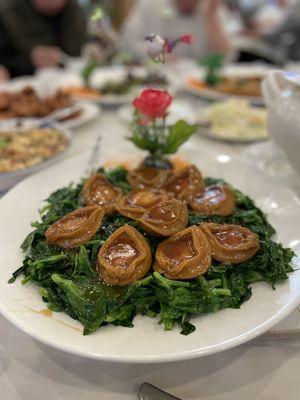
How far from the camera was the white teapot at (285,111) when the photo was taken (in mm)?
1395

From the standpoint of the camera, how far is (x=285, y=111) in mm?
1426

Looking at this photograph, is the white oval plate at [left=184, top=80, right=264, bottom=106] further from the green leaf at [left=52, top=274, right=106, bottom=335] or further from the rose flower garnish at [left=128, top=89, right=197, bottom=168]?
the green leaf at [left=52, top=274, right=106, bottom=335]

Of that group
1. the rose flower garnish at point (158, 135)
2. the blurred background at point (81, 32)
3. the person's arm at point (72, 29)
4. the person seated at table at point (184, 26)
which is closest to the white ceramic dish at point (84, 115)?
the rose flower garnish at point (158, 135)

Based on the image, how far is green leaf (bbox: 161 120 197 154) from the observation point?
1.65 m

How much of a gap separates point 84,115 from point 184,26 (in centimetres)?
297

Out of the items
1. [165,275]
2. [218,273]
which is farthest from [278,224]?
[165,275]

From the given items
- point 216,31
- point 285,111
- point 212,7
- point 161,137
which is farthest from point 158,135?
point 212,7

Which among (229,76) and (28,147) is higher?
(28,147)

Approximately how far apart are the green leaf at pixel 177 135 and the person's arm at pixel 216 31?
3.24m

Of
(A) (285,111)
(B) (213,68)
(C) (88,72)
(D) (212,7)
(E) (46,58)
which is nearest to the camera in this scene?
(A) (285,111)

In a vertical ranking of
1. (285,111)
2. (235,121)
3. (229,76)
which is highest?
(285,111)

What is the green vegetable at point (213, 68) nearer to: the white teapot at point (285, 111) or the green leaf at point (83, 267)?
the white teapot at point (285, 111)

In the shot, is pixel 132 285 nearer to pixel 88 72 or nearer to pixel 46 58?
pixel 88 72

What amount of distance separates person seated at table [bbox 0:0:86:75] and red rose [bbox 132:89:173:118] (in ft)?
9.72
